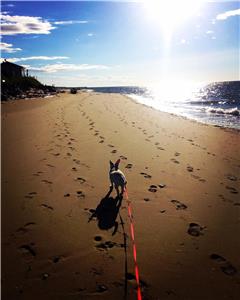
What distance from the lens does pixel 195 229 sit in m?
5.29

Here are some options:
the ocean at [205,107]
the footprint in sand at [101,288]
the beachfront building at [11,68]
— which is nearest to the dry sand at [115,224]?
the footprint in sand at [101,288]

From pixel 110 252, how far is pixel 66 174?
12.2 ft

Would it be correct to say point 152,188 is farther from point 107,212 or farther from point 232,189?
point 232,189

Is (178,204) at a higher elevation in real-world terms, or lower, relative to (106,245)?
higher

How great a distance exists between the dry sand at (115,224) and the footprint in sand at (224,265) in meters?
0.02

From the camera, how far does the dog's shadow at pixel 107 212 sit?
17.5ft

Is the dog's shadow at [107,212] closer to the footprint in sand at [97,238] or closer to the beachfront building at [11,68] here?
the footprint in sand at [97,238]

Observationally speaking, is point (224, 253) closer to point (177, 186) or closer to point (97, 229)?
point (97, 229)

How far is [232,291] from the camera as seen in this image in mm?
3809

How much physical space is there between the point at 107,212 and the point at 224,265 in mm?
2513

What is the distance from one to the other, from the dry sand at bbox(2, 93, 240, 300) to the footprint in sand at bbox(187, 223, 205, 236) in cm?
2

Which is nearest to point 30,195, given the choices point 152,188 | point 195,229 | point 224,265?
point 152,188

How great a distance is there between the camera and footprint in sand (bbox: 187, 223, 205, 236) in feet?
16.9

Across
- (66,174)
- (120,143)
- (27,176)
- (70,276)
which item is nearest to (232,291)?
(70,276)
